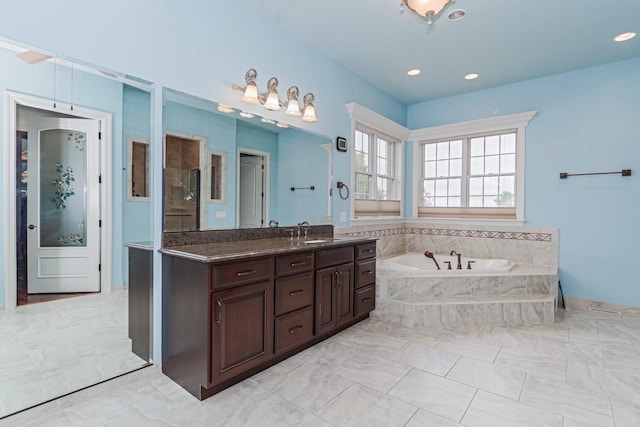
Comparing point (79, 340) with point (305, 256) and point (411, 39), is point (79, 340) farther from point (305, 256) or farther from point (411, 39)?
point (411, 39)

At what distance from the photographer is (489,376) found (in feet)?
7.66

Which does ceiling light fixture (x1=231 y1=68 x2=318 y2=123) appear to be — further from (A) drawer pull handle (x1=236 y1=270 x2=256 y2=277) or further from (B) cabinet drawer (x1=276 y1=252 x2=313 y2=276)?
(A) drawer pull handle (x1=236 y1=270 x2=256 y2=277)

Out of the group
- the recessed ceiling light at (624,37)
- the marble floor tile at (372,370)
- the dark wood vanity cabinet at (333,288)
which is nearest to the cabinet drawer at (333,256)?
the dark wood vanity cabinet at (333,288)

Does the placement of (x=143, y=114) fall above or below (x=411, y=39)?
below

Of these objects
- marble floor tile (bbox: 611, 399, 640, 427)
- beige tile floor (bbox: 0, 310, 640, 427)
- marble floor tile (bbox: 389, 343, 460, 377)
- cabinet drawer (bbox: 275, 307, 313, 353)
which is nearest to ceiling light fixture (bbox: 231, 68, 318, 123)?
cabinet drawer (bbox: 275, 307, 313, 353)

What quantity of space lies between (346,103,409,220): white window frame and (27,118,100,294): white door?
2.65 meters

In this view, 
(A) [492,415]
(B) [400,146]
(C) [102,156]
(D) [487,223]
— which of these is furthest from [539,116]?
(C) [102,156]

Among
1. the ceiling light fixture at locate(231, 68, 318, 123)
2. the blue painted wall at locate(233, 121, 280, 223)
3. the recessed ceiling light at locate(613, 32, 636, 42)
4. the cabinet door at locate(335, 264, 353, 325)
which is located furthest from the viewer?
the recessed ceiling light at locate(613, 32, 636, 42)

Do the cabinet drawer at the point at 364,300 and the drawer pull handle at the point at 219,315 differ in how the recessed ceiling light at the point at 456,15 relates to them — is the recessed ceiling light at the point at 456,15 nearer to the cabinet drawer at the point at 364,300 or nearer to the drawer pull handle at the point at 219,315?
the cabinet drawer at the point at 364,300

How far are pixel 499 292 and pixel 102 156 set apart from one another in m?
3.81

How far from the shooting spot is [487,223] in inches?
181

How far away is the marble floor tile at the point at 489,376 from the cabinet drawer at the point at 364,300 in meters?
0.99

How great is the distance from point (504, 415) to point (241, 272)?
5.66 feet

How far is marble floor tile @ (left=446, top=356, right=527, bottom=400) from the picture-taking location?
7.10ft
